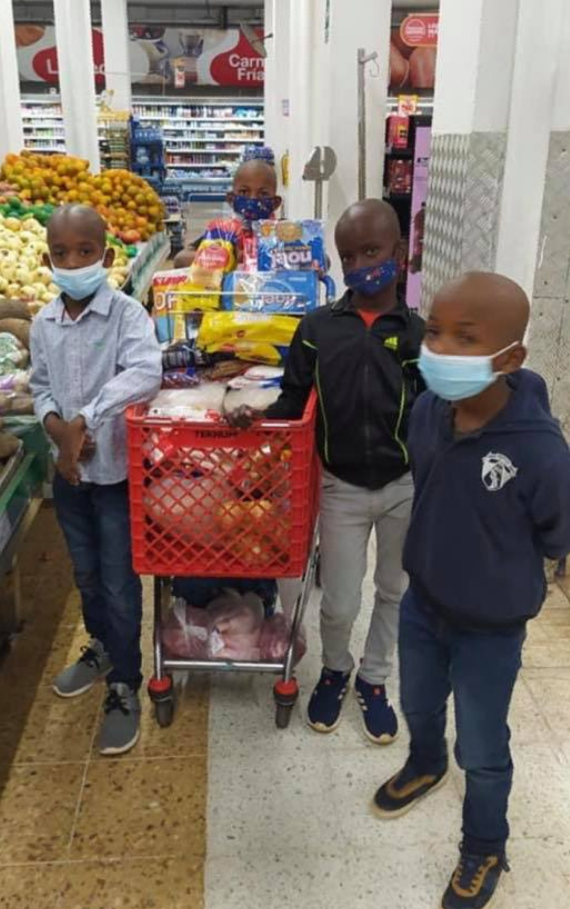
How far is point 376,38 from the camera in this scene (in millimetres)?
6109

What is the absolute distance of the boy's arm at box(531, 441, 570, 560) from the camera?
1609 mm

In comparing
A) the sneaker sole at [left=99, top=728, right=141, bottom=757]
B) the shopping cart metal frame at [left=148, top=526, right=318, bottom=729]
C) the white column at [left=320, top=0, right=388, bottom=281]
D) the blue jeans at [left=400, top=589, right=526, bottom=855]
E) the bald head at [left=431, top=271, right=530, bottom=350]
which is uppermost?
the white column at [left=320, top=0, right=388, bottom=281]

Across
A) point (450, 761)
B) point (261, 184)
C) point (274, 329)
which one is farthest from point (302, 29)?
point (450, 761)

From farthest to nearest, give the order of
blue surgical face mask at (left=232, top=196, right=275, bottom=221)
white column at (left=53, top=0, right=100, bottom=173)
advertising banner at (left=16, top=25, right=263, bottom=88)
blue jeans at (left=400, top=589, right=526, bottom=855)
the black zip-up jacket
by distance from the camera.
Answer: advertising banner at (left=16, top=25, right=263, bottom=88)
white column at (left=53, top=0, right=100, bottom=173)
blue surgical face mask at (left=232, top=196, right=275, bottom=221)
the black zip-up jacket
blue jeans at (left=400, top=589, right=526, bottom=855)

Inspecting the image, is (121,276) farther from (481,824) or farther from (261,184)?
(481,824)

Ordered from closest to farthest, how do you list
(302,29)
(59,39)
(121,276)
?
(121,276)
(302,29)
(59,39)

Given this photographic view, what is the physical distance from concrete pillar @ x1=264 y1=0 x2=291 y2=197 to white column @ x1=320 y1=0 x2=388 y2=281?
23.7 ft

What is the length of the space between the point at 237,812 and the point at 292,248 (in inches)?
71.5

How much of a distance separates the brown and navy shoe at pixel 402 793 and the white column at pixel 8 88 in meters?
9.34

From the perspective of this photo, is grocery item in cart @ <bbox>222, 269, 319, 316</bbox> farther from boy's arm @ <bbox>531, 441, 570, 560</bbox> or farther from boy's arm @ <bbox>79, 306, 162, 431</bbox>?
boy's arm @ <bbox>531, 441, 570, 560</bbox>

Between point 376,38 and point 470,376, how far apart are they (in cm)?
533

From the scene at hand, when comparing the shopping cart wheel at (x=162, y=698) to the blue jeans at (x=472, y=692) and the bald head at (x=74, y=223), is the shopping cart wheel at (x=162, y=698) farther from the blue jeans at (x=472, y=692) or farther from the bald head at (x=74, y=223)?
the bald head at (x=74, y=223)

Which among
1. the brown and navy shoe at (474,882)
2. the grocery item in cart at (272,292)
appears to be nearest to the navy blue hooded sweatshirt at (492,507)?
the brown and navy shoe at (474,882)

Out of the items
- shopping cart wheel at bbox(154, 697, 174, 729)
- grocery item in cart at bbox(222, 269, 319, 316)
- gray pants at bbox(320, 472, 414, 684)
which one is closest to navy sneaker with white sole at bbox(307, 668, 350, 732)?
gray pants at bbox(320, 472, 414, 684)
